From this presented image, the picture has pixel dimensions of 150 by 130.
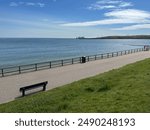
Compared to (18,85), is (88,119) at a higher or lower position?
higher

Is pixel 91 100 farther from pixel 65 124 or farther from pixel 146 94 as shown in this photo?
pixel 65 124

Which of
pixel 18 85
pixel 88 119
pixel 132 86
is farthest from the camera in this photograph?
pixel 18 85

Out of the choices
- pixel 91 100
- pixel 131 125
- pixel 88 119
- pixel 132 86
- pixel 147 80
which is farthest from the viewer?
pixel 147 80

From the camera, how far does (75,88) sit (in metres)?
13.8

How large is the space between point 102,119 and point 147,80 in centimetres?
855

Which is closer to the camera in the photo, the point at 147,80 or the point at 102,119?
the point at 102,119

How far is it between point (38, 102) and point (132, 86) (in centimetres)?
480

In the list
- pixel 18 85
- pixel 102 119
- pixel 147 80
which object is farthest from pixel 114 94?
pixel 18 85

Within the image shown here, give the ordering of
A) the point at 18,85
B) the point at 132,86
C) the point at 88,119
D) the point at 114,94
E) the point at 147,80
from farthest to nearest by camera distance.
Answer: the point at 18,85 < the point at 147,80 < the point at 132,86 < the point at 114,94 < the point at 88,119

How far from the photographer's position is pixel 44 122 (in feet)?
21.0

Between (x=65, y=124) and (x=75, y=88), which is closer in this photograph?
(x=65, y=124)

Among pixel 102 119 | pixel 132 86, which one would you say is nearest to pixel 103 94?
pixel 132 86

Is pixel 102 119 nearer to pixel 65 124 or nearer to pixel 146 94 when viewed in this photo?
pixel 65 124

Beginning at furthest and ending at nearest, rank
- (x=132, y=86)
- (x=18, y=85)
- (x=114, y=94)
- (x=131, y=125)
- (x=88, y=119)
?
1. (x=18, y=85)
2. (x=132, y=86)
3. (x=114, y=94)
4. (x=88, y=119)
5. (x=131, y=125)
